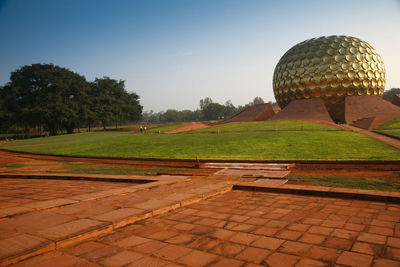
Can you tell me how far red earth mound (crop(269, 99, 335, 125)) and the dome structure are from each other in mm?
1495

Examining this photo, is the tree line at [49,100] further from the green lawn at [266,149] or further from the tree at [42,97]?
the green lawn at [266,149]

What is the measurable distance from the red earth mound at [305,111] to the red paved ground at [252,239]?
30.4 m

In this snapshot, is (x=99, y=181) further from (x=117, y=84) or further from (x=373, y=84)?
(x=117, y=84)

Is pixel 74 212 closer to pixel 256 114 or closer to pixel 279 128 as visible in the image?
pixel 279 128

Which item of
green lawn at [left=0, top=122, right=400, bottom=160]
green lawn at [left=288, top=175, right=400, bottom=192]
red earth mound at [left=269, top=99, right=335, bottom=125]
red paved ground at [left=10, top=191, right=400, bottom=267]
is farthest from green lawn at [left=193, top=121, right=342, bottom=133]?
red paved ground at [left=10, top=191, right=400, bottom=267]

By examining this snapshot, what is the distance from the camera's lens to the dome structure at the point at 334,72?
3547cm

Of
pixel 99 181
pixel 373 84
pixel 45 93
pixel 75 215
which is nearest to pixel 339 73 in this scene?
pixel 373 84

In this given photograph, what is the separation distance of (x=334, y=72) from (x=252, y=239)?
123ft

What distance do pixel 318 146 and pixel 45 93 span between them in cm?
4243

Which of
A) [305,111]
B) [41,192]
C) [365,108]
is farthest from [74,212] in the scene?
[365,108]

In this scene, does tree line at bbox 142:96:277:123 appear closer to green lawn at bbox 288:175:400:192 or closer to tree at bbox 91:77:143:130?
tree at bbox 91:77:143:130

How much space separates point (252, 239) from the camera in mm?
3012

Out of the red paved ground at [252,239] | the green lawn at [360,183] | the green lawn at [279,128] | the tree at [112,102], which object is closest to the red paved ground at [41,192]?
the red paved ground at [252,239]

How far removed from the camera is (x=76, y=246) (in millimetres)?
2867
